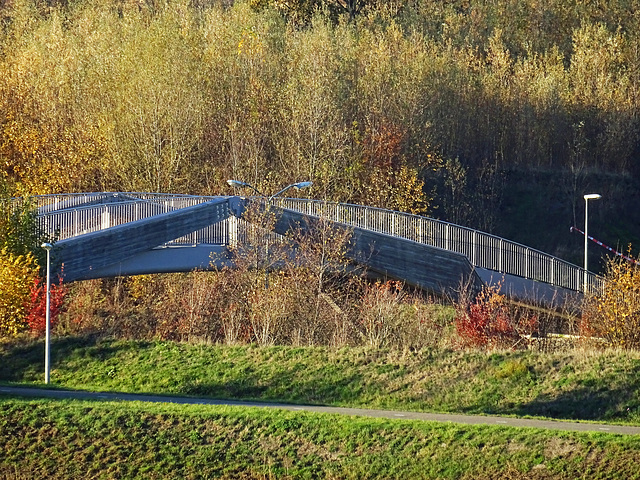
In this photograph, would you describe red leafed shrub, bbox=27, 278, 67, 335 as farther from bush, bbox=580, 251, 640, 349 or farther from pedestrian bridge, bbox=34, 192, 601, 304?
bush, bbox=580, 251, 640, 349

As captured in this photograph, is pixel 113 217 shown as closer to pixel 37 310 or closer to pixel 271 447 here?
pixel 37 310

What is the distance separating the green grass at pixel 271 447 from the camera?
2303 centimetres

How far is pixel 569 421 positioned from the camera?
2575 cm

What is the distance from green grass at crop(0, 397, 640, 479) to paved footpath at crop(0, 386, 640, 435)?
2.75ft

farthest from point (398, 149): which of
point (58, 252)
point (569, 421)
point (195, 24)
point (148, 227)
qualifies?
point (569, 421)

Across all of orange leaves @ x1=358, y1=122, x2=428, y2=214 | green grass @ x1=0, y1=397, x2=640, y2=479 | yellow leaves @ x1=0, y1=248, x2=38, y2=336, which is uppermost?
orange leaves @ x1=358, y1=122, x2=428, y2=214

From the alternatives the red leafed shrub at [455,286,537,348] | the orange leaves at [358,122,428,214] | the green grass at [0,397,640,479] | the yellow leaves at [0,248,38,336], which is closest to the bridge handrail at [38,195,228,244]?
the yellow leaves at [0,248,38,336]

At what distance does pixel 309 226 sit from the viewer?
134 feet

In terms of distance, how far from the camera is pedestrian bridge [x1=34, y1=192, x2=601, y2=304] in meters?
38.1

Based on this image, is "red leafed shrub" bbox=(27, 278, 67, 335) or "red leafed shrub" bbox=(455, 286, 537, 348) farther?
"red leafed shrub" bbox=(27, 278, 67, 335)

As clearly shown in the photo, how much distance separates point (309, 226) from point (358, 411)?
14464 millimetres

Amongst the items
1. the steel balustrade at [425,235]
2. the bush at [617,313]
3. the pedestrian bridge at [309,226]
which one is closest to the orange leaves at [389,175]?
the steel balustrade at [425,235]

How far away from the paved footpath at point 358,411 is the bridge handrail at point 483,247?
14292mm

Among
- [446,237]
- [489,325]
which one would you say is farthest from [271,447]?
[446,237]
